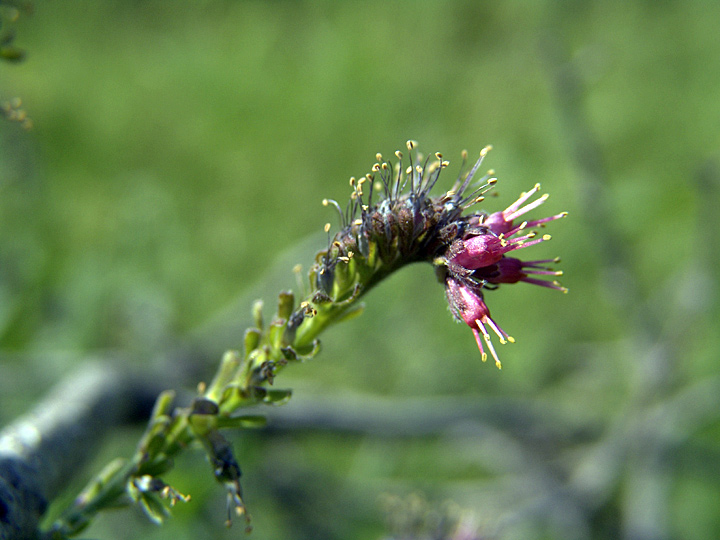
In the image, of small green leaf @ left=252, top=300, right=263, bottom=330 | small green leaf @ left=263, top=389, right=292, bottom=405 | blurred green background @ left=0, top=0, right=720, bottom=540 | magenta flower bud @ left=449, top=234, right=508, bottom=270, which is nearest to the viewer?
magenta flower bud @ left=449, top=234, right=508, bottom=270

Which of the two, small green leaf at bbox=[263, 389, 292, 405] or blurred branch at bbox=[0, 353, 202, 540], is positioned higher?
blurred branch at bbox=[0, 353, 202, 540]

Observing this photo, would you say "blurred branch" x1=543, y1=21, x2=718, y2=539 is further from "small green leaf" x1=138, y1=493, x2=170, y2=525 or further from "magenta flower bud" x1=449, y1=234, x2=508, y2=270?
"small green leaf" x1=138, y1=493, x2=170, y2=525

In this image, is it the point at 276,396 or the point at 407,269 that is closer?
the point at 276,396

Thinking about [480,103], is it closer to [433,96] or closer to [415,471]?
[433,96]

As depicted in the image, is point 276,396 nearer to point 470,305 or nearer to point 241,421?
point 241,421

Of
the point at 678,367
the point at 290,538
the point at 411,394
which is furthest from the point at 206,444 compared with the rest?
the point at 678,367

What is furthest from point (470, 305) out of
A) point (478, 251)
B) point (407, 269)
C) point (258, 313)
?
point (407, 269)

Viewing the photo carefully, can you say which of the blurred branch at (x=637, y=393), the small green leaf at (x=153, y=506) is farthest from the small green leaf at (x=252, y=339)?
the blurred branch at (x=637, y=393)

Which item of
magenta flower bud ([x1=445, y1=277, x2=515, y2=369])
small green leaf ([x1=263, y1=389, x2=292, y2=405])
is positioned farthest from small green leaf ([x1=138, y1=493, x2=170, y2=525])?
magenta flower bud ([x1=445, y1=277, x2=515, y2=369])
